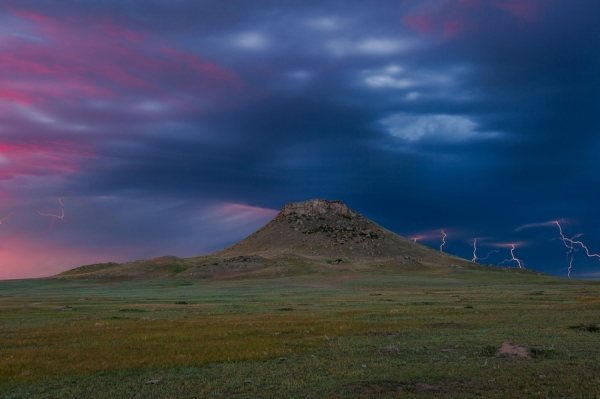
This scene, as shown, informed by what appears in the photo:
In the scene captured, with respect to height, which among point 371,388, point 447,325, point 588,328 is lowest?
point 447,325

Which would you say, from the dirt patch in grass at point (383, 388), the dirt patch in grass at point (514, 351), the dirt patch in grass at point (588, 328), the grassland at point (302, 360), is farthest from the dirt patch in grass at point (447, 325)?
the dirt patch in grass at point (383, 388)

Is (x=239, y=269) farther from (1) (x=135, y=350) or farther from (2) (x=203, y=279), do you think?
(1) (x=135, y=350)

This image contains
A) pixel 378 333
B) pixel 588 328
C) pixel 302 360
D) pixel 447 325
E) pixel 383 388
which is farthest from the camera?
pixel 447 325

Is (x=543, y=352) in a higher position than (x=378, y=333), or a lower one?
higher

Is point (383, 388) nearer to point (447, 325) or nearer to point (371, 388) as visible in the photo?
point (371, 388)

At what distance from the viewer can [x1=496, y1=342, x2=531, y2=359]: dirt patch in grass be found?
1927 cm

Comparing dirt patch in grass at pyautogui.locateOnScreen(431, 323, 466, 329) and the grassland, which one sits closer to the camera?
the grassland

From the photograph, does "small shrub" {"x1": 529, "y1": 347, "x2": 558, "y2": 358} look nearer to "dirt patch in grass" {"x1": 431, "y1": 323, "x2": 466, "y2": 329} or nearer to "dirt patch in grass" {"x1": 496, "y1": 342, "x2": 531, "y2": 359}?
"dirt patch in grass" {"x1": 496, "y1": 342, "x2": 531, "y2": 359}

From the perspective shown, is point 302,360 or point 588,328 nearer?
point 302,360

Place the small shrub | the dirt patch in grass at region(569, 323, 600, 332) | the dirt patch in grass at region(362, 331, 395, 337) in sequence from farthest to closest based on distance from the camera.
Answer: the dirt patch in grass at region(362, 331, 395, 337) < the dirt patch in grass at region(569, 323, 600, 332) < the small shrub

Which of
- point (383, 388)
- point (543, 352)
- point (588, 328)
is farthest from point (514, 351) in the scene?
point (588, 328)

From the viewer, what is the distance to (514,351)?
1981 centimetres

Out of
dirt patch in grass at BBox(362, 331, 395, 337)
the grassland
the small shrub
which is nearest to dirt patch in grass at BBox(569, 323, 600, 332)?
the grassland

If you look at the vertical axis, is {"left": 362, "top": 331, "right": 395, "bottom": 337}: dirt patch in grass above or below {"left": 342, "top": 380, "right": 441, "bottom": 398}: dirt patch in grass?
below
